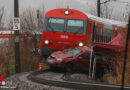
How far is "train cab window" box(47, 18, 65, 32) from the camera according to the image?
16109 millimetres

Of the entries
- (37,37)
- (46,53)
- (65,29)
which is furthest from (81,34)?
(37,37)

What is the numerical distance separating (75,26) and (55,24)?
1.15 meters

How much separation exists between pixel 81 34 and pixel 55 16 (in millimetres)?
1836

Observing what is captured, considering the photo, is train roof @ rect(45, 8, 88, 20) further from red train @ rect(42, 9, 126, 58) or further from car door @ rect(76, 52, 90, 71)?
car door @ rect(76, 52, 90, 71)

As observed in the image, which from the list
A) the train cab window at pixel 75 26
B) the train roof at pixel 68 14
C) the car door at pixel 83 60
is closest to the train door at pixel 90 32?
the train cab window at pixel 75 26

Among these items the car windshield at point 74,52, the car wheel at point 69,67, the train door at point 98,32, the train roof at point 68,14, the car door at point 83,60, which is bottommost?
the car wheel at point 69,67

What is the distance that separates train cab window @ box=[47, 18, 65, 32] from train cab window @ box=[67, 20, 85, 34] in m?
0.40

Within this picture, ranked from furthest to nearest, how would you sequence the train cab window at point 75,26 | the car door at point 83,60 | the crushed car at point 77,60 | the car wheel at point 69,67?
1. the train cab window at point 75,26
2. the car door at point 83,60
3. the car wheel at point 69,67
4. the crushed car at point 77,60

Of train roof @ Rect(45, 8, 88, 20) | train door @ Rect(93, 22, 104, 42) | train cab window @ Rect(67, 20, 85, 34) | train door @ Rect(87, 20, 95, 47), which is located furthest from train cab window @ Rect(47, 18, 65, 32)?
train door @ Rect(93, 22, 104, 42)

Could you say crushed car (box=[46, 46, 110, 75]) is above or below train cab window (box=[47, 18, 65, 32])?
below

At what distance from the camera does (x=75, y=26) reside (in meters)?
16.1

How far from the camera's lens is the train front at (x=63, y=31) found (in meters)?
16.0

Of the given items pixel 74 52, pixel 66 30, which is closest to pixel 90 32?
pixel 66 30

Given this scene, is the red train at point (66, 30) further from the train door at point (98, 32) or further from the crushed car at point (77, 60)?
the crushed car at point (77, 60)
